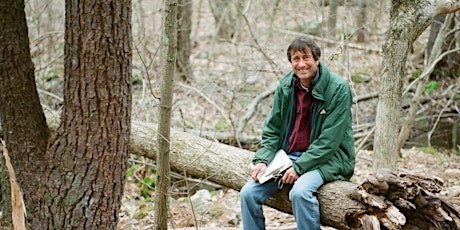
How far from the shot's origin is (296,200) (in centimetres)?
421

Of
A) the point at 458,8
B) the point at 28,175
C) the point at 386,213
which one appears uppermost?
the point at 458,8

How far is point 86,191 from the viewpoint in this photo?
3.60m

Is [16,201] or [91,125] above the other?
[91,125]

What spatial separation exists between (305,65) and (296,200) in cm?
99

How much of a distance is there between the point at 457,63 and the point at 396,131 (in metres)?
7.29

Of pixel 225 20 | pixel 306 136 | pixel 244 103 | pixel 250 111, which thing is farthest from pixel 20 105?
pixel 225 20

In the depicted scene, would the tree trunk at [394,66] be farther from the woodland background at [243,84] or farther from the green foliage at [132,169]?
the green foliage at [132,169]

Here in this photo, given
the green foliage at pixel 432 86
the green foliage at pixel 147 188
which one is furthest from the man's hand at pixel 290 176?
the green foliage at pixel 432 86

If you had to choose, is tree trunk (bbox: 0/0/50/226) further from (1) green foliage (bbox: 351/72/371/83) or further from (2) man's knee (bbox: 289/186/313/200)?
(1) green foliage (bbox: 351/72/371/83)

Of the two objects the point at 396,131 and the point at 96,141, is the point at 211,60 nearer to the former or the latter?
the point at 396,131

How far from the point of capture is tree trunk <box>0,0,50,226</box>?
3.54 metres

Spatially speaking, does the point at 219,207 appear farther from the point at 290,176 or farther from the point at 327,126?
the point at 327,126

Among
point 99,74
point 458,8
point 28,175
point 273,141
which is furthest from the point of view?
point 458,8

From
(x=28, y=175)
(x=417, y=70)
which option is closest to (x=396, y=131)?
(x=28, y=175)
